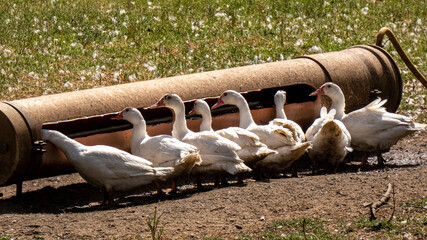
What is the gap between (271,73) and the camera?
928 centimetres

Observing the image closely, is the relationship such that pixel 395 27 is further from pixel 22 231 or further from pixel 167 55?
pixel 22 231

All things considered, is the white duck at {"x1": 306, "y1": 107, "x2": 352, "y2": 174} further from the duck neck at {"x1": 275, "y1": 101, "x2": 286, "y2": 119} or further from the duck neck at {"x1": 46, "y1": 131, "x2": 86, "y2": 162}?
the duck neck at {"x1": 46, "y1": 131, "x2": 86, "y2": 162}

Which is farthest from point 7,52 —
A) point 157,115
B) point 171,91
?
point 171,91

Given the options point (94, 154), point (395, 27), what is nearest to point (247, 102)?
point (94, 154)

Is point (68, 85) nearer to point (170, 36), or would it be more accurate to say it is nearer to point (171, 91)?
point (170, 36)

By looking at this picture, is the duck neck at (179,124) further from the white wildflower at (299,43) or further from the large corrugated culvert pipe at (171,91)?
the white wildflower at (299,43)

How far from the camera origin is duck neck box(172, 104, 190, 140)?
8.31 meters

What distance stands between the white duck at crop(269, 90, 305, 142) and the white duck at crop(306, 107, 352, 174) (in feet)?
0.47

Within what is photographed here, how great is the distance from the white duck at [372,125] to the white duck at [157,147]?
2.00 metres

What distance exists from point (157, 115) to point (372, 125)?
7.48 feet

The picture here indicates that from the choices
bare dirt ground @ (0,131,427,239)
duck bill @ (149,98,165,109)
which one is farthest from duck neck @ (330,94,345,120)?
duck bill @ (149,98,165,109)

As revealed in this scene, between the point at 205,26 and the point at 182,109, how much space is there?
19.3 ft

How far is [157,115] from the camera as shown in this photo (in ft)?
29.7

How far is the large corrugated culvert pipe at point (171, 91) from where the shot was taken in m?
7.66
